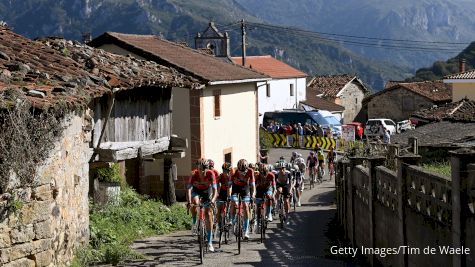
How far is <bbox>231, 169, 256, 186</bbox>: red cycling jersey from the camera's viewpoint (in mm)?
15680

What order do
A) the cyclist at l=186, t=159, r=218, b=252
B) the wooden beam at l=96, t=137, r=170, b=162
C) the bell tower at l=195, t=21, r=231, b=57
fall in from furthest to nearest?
the bell tower at l=195, t=21, r=231, b=57, the wooden beam at l=96, t=137, r=170, b=162, the cyclist at l=186, t=159, r=218, b=252

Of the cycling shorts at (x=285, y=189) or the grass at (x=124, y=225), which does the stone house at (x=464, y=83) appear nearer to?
the grass at (x=124, y=225)

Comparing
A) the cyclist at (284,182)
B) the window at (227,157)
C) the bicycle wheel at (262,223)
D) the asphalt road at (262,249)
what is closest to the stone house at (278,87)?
the window at (227,157)

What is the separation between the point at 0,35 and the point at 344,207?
25.8 ft

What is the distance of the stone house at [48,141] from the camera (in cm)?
971

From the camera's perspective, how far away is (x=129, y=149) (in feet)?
60.9

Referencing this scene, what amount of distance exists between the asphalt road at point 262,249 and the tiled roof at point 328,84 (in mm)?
57110

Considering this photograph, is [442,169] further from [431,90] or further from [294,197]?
[431,90]

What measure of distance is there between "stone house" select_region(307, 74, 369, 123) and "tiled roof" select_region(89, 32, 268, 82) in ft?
149

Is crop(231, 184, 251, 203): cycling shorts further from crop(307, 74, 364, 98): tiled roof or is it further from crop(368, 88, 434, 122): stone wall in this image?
crop(307, 74, 364, 98): tiled roof

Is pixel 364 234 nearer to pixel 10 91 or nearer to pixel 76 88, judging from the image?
pixel 76 88

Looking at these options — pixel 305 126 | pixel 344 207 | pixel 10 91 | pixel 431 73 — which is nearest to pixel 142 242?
pixel 344 207

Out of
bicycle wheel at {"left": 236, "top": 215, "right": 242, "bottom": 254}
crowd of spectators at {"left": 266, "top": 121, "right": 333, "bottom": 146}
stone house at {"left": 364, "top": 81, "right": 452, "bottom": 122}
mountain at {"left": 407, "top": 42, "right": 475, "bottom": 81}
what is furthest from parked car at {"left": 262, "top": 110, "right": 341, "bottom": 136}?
mountain at {"left": 407, "top": 42, "right": 475, "bottom": 81}

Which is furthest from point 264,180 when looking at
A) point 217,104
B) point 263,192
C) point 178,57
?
point 178,57
